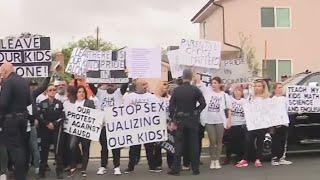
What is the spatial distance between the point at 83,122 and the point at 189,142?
6.42 feet

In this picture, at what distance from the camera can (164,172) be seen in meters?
11.9

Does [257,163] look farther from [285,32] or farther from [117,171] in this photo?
[285,32]

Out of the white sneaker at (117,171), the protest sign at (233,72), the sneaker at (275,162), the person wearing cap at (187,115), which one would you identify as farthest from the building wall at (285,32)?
the white sneaker at (117,171)

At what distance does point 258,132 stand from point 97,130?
3.24m

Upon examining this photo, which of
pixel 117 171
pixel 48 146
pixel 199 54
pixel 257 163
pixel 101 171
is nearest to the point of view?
pixel 48 146

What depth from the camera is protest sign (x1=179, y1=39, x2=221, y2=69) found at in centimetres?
1302

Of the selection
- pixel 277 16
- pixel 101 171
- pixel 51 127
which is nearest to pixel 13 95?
pixel 51 127

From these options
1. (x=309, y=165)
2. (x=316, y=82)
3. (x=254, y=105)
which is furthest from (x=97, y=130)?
(x=316, y=82)

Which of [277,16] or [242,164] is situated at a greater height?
[277,16]

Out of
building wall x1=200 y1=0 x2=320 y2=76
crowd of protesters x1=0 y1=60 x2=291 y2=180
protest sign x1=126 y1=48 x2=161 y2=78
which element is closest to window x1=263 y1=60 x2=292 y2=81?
building wall x1=200 y1=0 x2=320 y2=76

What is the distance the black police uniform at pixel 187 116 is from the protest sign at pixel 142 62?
4.62 ft

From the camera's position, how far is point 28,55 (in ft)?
39.4

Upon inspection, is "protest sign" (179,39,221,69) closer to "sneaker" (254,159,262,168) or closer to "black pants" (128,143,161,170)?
"black pants" (128,143,161,170)

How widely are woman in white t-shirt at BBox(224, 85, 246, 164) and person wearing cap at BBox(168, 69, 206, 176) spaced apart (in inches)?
55.9
